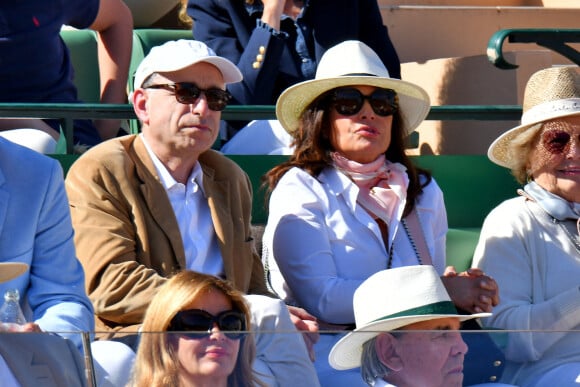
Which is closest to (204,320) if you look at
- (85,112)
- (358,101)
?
(358,101)

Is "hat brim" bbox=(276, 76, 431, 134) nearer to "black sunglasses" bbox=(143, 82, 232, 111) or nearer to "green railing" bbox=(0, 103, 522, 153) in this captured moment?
"green railing" bbox=(0, 103, 522, 153)

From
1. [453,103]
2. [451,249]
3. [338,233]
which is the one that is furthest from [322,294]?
[453,103]

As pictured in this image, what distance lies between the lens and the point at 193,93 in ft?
13.8

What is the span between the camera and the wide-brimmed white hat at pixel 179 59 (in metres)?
4.16

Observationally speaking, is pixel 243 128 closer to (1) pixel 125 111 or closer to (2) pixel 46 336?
(1) pixel 125 111

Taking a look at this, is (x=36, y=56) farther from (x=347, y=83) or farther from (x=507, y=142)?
(x=507, y=142)

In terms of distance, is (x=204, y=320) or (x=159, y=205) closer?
(x=204, y=320)

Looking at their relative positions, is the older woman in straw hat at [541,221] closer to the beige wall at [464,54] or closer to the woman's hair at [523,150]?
the woman's hair at [523,150]

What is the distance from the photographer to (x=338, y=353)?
2.56 m

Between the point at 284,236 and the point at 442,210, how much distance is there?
0.64 meters

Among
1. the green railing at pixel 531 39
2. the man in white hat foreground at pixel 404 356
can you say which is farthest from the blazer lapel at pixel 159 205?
the green railing at pixel 531 39

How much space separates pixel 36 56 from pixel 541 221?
6.79 ft

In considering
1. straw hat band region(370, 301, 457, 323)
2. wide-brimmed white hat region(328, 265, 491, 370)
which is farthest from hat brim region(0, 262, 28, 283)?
straw hat band region(370, 301, 457, 323)

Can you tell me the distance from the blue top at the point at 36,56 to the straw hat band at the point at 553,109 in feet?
5.91
